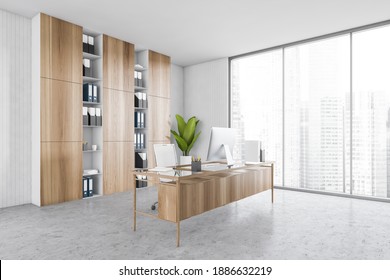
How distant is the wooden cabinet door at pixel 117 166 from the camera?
5.36 m

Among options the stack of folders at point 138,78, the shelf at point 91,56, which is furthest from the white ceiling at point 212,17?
the stack of folders at point 138,78

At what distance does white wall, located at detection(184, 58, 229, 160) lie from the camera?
23.0ft

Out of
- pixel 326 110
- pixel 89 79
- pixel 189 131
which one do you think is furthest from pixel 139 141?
pixel 326 110

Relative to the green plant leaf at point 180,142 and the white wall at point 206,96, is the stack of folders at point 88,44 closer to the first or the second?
the green plant leaf at point 180,142

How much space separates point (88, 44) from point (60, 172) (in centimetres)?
246

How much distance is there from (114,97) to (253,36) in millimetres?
3105

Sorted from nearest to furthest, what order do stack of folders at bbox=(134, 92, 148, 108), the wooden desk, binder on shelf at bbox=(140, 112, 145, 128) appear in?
the wooden desk, stack of folders at bbox=(134, 92, 148, 108), binder on shelf at bbox=(140, 112, 145, 128)

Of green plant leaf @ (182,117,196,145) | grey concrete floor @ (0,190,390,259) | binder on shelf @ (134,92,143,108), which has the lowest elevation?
grey concrete floor @ (0,190,390,259)

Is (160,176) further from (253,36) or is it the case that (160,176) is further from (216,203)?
(253,36)

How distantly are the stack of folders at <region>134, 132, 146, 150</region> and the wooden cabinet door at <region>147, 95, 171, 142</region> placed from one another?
198 millimetres

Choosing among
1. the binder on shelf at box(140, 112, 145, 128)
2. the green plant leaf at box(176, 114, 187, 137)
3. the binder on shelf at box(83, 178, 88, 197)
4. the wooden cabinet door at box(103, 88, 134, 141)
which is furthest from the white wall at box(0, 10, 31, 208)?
the green plant leaf at box(176, 114, 187, 137)

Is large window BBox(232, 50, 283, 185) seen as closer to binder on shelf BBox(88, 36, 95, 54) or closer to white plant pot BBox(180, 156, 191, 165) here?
white plant pot BBox(180, 156, 191, 165)

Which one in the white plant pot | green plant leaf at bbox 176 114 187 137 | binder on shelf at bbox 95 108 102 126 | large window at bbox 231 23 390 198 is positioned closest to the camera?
large window at bbox 231 23 390 198

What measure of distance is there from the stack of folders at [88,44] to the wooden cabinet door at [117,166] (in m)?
1.82
